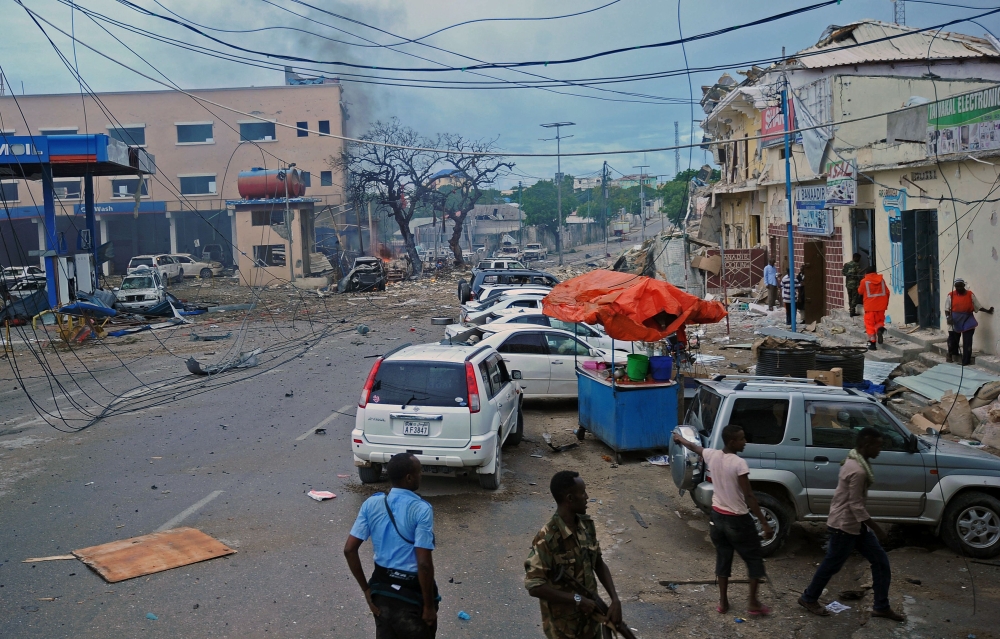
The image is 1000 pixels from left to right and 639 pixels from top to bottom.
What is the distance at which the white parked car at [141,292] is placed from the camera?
1271 inches

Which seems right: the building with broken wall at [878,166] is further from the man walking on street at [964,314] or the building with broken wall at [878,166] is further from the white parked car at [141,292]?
the white parked car at [141,292]

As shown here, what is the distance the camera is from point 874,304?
17.5 meters

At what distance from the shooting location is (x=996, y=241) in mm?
14648

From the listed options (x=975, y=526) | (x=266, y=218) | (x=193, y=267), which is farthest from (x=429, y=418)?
(x=193, y=267)

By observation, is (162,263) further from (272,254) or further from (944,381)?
(944,381)

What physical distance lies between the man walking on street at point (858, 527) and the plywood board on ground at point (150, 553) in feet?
16.2

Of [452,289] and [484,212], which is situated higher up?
[484,212]

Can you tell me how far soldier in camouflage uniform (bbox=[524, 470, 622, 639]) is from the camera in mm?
4191

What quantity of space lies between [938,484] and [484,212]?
10091cm

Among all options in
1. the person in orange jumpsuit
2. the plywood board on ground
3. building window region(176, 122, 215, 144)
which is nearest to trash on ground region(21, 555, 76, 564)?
the plywood board on ground

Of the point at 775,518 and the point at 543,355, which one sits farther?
the point at 543,355

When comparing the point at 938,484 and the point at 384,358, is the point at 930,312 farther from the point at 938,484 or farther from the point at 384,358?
the point at 384,358

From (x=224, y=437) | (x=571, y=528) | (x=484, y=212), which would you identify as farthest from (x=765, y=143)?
(x=484, y=212)

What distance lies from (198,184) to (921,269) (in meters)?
62.1
